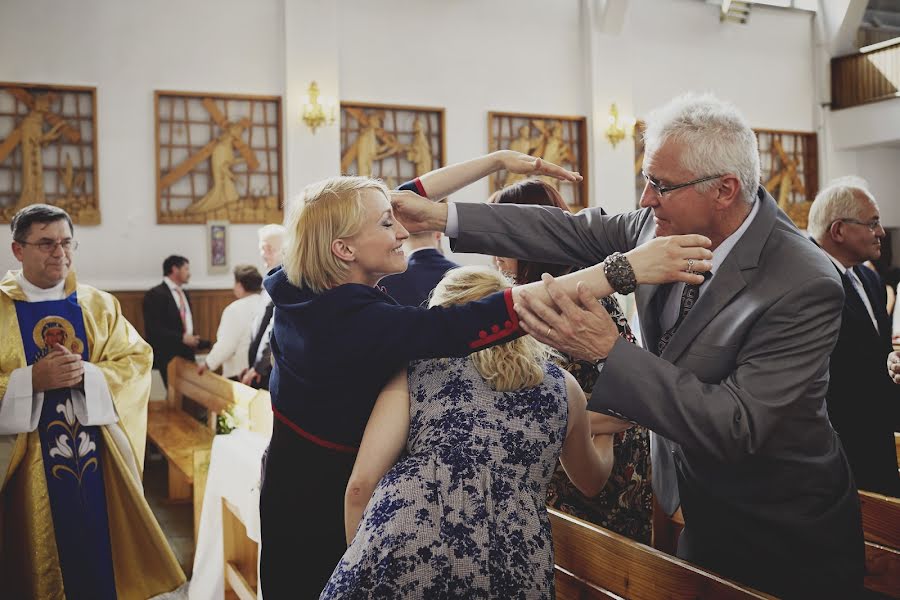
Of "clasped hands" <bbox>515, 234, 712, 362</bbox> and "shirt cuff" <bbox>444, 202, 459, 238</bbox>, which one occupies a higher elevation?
"shirt cuff" <bbox>444, 202, 459, 238</bbox>

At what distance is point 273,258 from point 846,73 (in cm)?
1042

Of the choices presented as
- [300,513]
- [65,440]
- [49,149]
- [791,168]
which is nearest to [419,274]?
[300,513]

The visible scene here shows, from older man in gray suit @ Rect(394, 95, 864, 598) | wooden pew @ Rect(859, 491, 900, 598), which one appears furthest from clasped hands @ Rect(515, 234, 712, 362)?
wooden pew @ Rect(859, 491, 900, 598)

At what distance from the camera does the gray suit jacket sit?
70.7 inches

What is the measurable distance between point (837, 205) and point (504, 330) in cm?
264

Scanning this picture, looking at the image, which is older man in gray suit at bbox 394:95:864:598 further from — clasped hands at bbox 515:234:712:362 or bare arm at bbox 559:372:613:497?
bare arm at bbox 559:372:613:497

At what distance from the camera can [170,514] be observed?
609 centimetres

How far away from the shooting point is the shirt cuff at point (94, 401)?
12.6 ft

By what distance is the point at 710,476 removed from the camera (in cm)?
211

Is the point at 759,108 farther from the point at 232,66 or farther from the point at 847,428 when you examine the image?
the point at 847,428

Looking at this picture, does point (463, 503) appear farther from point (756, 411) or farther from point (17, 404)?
point (17, 404)

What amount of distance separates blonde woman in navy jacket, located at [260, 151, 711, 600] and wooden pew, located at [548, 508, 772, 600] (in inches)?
25.5

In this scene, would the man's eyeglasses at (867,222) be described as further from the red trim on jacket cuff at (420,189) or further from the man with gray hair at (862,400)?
the red trim on jacket cuff at (420,189)

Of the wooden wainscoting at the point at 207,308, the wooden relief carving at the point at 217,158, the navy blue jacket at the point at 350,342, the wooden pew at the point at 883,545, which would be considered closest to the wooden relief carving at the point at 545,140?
the wooden relief carving at the point at 217,158
